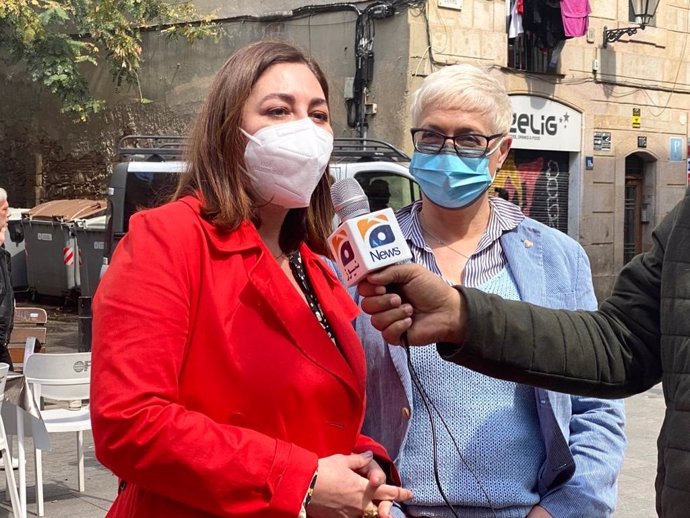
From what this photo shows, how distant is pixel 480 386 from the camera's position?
92.4 inches

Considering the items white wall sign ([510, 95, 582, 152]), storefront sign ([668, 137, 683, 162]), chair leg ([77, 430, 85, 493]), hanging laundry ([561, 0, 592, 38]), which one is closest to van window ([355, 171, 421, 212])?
chair leg ([77, 430, 85, 493])

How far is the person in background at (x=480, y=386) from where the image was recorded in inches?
91.0

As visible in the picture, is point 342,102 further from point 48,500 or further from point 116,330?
point 116,330

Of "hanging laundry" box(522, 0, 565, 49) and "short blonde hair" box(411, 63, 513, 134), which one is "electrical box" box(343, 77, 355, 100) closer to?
"hanging laundry" box(522, 0, 565, 49)

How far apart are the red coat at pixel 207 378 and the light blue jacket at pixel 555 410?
0.32m

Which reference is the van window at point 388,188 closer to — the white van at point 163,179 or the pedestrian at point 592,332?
the white van at point 163,179

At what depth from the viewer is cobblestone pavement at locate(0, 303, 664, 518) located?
5.93 meters

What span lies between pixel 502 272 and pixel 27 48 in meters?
14.1

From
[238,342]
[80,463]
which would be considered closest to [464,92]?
[238,342]

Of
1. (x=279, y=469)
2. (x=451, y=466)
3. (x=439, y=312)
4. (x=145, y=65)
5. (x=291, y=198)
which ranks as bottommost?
(x=451, y=466)

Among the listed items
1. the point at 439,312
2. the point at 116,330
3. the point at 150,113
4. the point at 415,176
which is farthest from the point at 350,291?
the point at 150,113

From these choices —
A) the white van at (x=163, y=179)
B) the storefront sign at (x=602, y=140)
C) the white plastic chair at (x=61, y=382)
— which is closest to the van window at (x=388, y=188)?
the white van at (x=163, y=179)

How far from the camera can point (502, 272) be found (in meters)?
2.48

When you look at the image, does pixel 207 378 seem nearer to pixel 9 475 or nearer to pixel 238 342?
pixel 238 342
